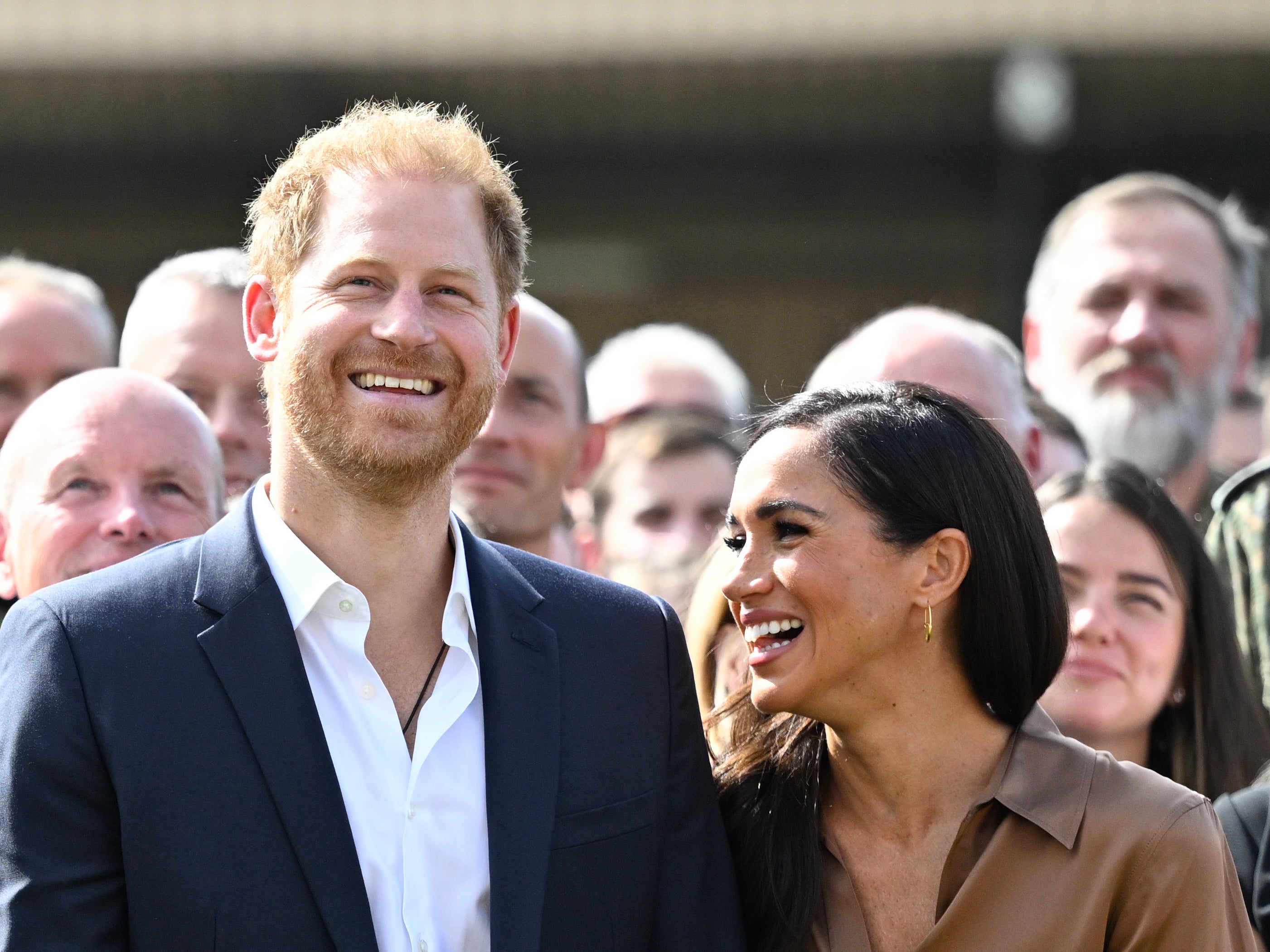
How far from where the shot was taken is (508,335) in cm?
295

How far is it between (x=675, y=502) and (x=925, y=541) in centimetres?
247

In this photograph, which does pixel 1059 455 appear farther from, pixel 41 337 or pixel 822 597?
pixel 41 337

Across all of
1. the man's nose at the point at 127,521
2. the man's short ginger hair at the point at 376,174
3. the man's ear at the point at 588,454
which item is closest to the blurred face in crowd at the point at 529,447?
the man's ear at the point at 588,454

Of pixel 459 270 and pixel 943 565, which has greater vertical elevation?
pixel 459 270

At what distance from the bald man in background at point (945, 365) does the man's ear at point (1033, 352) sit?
0.82 m

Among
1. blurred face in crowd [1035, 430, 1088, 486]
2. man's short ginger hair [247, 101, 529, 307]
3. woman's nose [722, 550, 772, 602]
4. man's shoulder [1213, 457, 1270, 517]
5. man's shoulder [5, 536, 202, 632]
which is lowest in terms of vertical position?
man's shoulder [5, 536, 202, 632]

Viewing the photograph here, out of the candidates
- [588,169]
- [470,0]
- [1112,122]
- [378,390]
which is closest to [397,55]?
[470,0]

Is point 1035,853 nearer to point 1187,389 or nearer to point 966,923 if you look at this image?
point 966,923

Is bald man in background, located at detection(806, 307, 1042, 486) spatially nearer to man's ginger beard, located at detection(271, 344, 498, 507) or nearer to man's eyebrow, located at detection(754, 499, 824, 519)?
man's eyebrow, located at detection(754, 499, 824, 519)

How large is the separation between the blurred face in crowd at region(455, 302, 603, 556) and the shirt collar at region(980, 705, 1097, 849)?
83.0 inches

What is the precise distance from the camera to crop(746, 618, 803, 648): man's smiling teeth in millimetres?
2842

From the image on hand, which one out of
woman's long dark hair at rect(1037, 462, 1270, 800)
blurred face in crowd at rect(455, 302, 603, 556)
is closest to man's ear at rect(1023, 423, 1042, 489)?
woman's long dark hair at rect(1037, 462, 1270, 800)

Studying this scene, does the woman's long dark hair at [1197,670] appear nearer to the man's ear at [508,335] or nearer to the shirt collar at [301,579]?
the man's ear at [508,335]

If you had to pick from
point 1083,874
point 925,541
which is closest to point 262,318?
point 925,541
